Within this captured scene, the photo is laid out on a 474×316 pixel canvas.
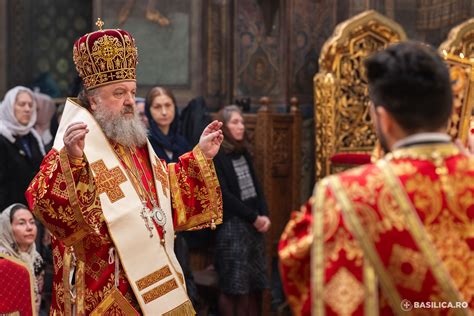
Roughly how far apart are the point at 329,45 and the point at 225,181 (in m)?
1.28

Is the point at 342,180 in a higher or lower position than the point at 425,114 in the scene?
lower

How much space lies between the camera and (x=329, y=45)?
722cm

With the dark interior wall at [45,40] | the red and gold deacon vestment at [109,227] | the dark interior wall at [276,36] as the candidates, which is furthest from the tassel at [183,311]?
the dark interior wall at [45,40]

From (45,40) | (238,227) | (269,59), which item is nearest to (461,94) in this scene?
(238,227)

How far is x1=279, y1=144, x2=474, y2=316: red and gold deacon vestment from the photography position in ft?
7.91

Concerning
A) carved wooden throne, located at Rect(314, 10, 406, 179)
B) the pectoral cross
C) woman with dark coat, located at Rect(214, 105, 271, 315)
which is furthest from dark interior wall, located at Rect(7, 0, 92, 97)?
the pectoral cross

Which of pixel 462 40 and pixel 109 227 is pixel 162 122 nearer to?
pixel 462 40

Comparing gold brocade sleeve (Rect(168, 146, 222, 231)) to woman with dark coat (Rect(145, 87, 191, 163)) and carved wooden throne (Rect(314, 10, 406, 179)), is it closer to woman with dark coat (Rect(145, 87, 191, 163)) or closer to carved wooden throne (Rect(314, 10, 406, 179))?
woman with dark coat (Rect(145, 87, 191, 163))

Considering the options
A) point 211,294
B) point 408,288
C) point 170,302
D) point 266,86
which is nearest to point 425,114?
point 408,288

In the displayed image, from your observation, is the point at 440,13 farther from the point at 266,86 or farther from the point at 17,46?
the point at 17,46

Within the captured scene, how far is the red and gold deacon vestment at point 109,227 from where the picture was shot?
12.5ft

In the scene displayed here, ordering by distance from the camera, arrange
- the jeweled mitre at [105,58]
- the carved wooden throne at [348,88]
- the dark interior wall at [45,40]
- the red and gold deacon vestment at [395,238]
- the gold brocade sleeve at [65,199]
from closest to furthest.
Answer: the red and gold deacon vestment at [395,238], the gold brocade sleeve at [65,199], the jeweled mitre at [105,58], the carved wooden throne at [348,88], the dark interior wall at [45,40]

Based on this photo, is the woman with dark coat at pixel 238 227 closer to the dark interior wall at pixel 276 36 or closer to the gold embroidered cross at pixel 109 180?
the dark interior wall at pixel 276 36

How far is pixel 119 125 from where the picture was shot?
4117mm
